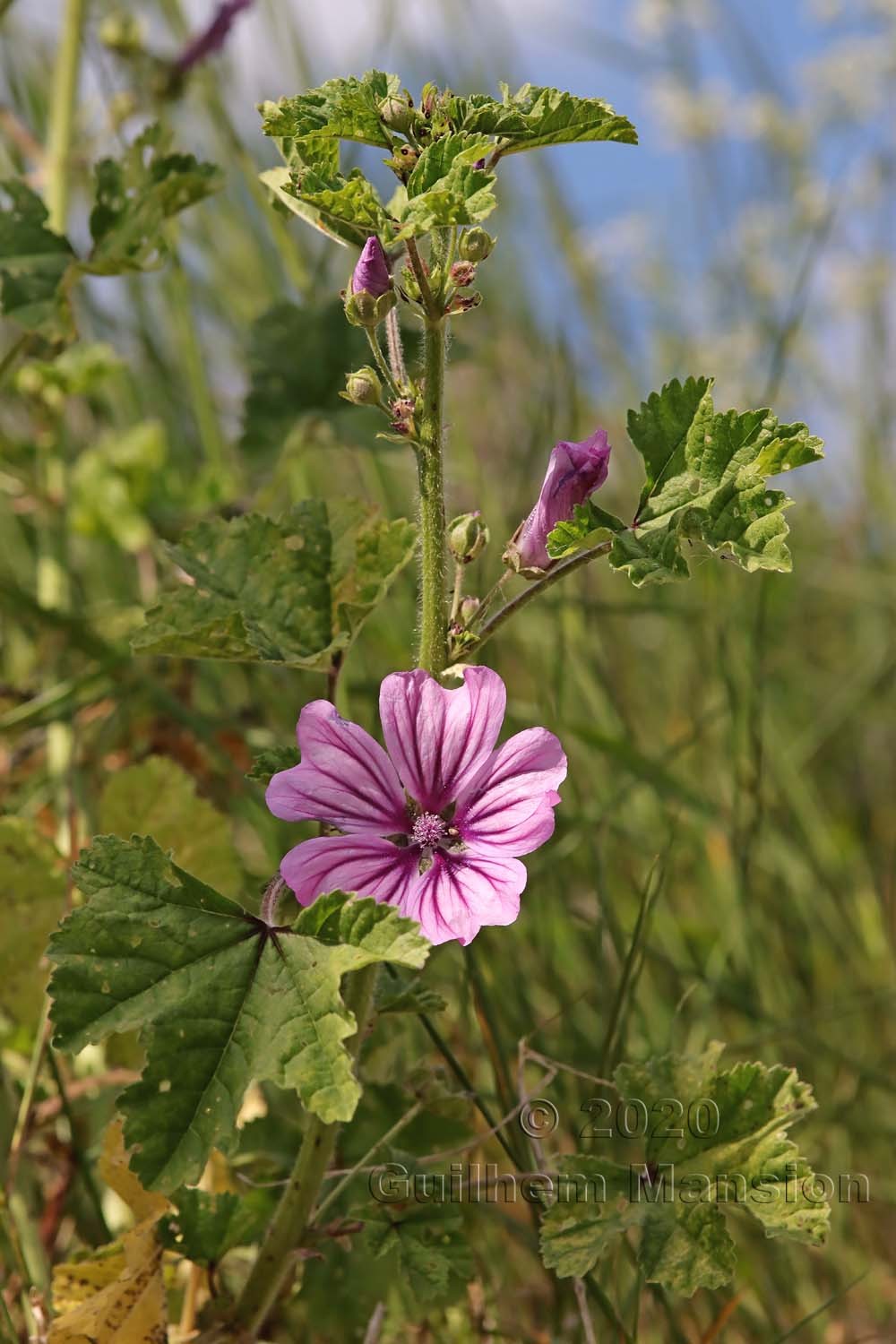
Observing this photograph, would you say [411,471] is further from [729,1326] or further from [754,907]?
[729,1326]

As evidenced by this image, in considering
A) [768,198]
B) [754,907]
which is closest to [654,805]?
[754,907]

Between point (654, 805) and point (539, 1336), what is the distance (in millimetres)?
1013

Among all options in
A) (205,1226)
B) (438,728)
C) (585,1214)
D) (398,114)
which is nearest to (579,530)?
(438,728)

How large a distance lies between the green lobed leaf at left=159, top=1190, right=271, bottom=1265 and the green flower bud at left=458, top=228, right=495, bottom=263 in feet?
2.19

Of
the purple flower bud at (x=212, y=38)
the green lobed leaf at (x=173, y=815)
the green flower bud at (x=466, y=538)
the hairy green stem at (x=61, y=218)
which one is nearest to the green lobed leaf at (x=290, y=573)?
the green flower bud at (x=466, y=538)

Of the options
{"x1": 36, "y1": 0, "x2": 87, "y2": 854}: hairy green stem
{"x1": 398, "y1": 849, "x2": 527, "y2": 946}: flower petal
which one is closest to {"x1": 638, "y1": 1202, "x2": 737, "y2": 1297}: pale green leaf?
{"x1": 398, "y1": 849, "x2": 527, "y2": 946}: flower petal

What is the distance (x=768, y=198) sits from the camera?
12.1ft

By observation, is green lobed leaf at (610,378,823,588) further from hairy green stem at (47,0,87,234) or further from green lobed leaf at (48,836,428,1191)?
hairy green stem at (47,0,87,234)

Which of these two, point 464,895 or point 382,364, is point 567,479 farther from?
point 464,895

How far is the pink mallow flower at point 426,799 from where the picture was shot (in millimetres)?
775

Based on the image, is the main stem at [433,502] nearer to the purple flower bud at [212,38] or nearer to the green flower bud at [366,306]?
the green flower bud at [366,306]

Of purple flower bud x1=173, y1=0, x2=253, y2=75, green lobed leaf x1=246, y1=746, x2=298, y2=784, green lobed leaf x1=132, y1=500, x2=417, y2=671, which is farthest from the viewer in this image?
purple flower bud x1=173, y1=0, x2=253, y2=75

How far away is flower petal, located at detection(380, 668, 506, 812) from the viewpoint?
808 mm

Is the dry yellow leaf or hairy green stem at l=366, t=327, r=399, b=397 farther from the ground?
hairy green stem at l=366, t=327, r=399, b=397
